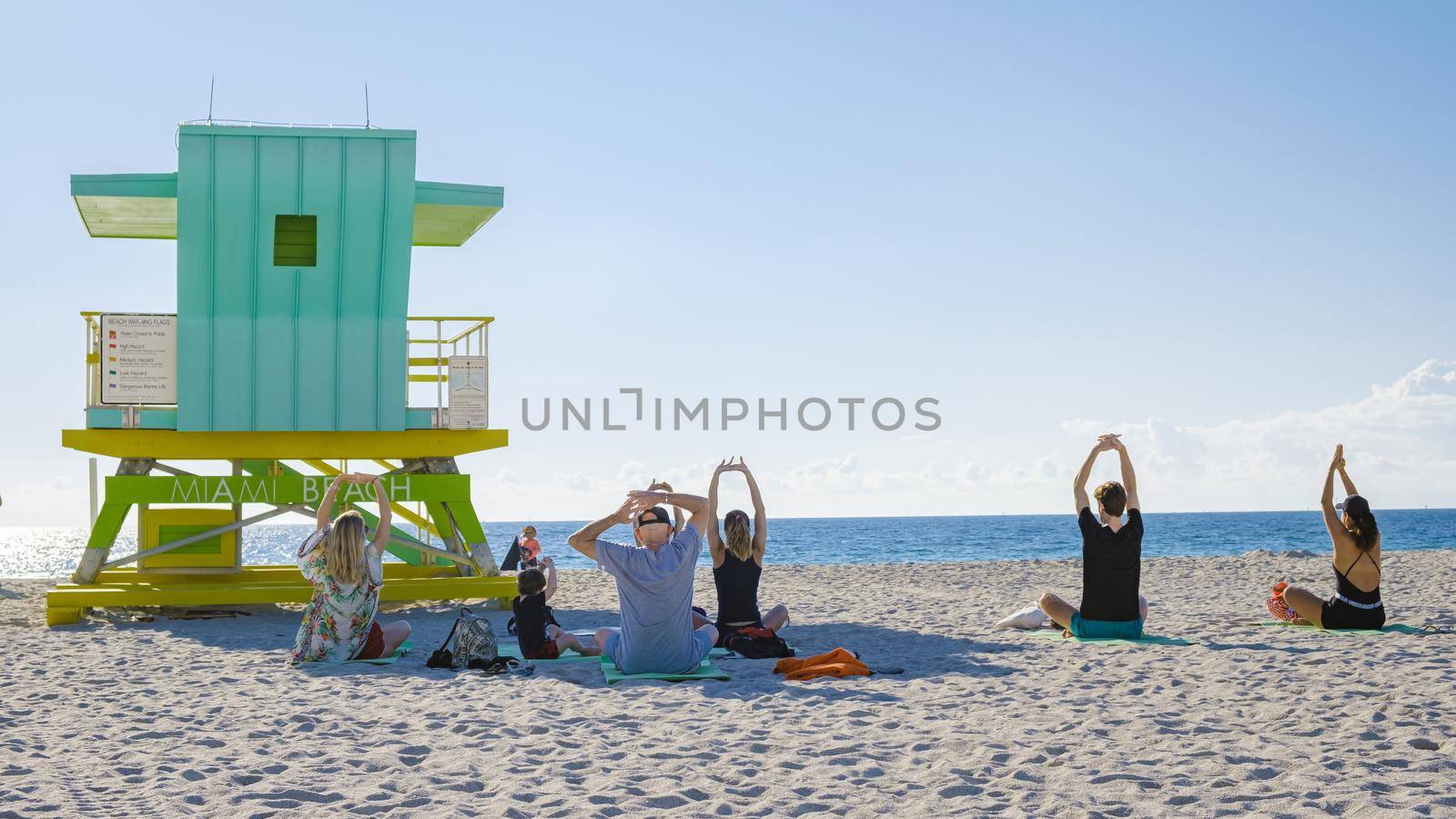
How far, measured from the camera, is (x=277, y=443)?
13.3 metres

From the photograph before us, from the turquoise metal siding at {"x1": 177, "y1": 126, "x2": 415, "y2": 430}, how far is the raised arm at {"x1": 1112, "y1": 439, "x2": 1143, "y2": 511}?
7.96m

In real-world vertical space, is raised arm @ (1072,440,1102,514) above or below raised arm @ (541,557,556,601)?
above

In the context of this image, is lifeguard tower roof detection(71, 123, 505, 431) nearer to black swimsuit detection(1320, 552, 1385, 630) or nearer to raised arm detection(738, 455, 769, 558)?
raised arm detection(738, 455, 769, 558)

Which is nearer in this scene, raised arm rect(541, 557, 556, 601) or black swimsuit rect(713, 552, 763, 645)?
black swimsuit rect(713, 552, 763, 645)

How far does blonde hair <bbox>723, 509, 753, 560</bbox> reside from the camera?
9.25 m

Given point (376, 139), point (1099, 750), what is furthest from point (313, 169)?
point (1099, 750)

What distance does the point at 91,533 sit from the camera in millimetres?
13109

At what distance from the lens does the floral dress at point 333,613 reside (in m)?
8.84

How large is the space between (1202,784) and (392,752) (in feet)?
12.2

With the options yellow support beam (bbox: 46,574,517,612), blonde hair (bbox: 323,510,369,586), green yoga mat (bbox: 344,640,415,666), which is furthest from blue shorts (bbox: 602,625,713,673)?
yellow support beam (bbox: 46,574,517,612)

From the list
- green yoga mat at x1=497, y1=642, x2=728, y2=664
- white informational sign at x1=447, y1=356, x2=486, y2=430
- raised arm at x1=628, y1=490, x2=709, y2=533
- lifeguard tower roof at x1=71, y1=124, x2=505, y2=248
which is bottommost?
green yoga mat at x1=497, y1=642, x2=728, y2=664

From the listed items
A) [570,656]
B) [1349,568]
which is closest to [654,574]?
[570,656]

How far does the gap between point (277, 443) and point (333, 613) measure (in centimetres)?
500

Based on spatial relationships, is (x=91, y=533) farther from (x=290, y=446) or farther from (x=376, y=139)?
(x=376, y=139)
